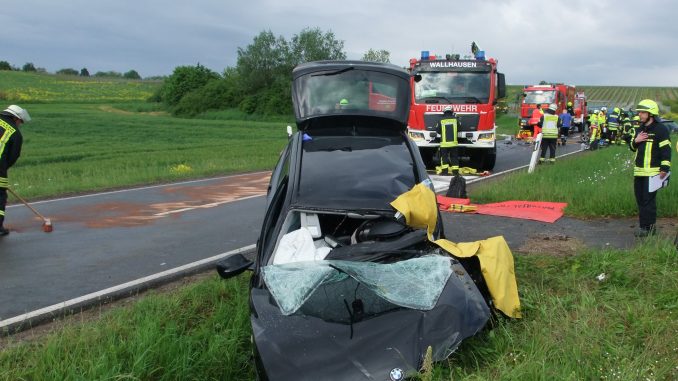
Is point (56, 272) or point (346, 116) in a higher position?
point (346, 116)

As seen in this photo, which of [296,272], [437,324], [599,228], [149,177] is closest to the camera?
[437,324]

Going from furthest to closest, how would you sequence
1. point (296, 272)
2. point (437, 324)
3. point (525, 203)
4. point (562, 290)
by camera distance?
point (525, 203), point (562, 290), point (296, 272), point (437, 324)

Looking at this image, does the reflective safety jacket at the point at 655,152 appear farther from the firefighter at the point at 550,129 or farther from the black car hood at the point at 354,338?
the firefighter at the point at 550,129

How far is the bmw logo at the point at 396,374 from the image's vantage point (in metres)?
3.06

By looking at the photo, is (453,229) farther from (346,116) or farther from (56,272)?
(56,272)

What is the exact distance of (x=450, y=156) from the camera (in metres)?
13.9

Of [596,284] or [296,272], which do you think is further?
[596,284]

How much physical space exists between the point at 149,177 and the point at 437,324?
481 inches

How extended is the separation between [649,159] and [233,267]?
5.82 meters

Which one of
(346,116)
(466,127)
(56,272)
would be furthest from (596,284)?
(466,127)

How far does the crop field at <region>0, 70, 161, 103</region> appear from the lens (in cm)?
6324

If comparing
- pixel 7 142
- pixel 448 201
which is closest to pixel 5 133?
pixel 7 142

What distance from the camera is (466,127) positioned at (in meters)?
14.7

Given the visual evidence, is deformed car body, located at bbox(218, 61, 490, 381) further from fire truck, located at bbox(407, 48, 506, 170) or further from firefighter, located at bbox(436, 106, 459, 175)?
fire truck, located at bbox(407, 48, 506, 170)
